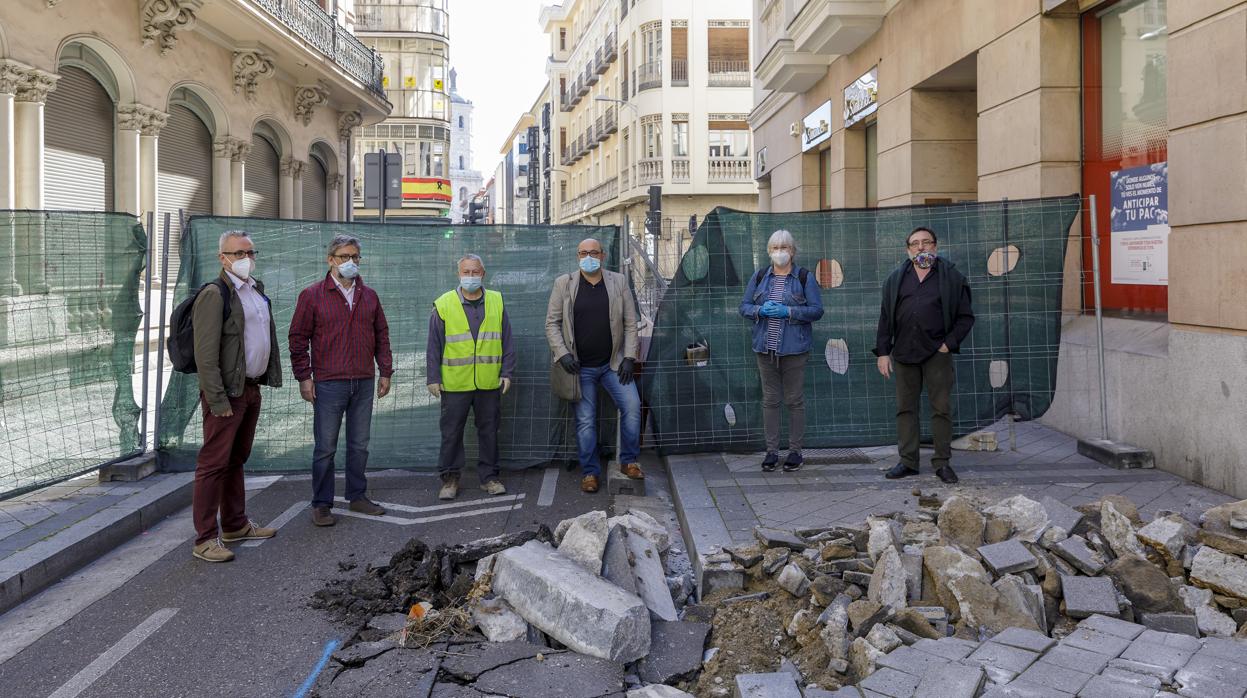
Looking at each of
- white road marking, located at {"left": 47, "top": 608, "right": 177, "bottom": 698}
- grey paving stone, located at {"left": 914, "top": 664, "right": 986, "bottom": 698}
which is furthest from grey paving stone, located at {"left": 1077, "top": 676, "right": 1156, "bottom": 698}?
white road marking, located at {"left": 47, "top": 608, "right": 177, "bottom": 698}

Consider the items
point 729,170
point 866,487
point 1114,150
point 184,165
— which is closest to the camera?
point 866,487

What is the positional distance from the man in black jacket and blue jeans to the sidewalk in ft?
0.98

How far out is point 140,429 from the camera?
8.00 meters

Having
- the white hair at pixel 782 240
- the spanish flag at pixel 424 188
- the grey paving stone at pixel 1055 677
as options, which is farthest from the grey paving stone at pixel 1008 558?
the spanish flag at pixel 424 188

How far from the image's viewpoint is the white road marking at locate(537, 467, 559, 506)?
7363 millimetres

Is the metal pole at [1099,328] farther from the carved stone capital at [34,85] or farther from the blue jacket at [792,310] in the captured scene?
the carved stone capital at [34,85]

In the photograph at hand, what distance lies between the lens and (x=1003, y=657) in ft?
12.3

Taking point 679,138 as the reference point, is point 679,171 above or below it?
below

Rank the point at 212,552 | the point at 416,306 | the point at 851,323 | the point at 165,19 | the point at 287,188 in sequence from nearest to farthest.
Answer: the point at 212,552
the point at 851,323
the point at 416,306
the point at 165,19
the point at 287,188

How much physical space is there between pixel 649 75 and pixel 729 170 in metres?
6.21

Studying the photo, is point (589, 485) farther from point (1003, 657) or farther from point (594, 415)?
point (1003, 657)

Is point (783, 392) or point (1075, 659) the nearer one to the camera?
point (1075, 659)

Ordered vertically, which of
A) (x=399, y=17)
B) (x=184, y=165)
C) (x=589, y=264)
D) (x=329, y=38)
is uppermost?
(x=399, y=17)

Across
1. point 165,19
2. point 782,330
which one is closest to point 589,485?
point 782,330
